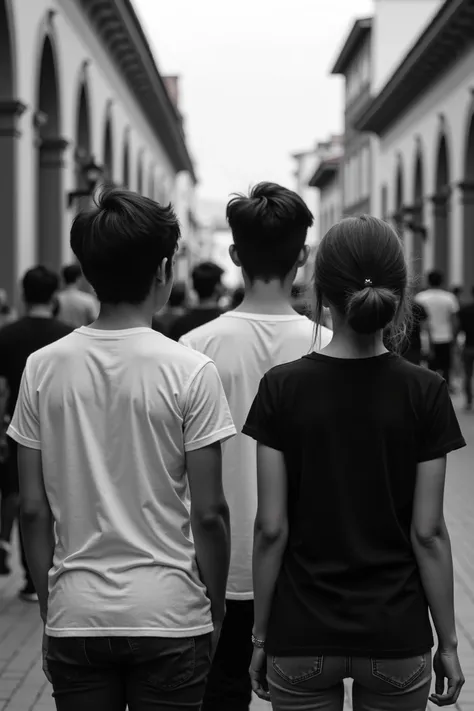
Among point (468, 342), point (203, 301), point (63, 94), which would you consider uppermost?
point (63, 94)

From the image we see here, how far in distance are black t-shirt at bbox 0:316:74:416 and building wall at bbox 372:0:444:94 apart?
119ft

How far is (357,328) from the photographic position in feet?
9.04

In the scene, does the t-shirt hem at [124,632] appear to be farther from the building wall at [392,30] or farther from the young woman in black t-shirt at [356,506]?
the building wall at [392,30]

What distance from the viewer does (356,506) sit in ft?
9.03

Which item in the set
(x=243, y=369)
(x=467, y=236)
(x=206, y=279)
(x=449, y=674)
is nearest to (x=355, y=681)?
(x=449, y=674)

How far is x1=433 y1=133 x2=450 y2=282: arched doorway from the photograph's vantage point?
2745 cm

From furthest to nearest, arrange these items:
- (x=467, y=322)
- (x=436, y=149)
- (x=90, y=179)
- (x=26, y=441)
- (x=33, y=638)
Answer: (x=436, y=149), (x=90, y=179), (x=467, y=322), (x=33, y=638), (x=26, y=441)

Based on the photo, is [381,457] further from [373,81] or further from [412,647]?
[373,81]

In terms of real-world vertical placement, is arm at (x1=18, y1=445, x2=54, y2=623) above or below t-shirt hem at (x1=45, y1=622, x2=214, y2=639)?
above

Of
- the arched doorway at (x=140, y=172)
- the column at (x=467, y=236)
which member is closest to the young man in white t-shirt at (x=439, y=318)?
the column at (x=467, y=236)

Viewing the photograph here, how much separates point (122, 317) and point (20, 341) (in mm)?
4092

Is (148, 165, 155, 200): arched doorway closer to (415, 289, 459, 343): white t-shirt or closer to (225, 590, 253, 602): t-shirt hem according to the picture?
(415, 289, 459, 343): white t-shirt

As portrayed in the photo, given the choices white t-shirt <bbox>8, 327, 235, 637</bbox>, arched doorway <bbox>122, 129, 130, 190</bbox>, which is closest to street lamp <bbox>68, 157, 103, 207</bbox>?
arched doorway <bbox>122, 129, 130, 190</bbox>

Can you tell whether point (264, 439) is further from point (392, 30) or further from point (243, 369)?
point (392, 30)
